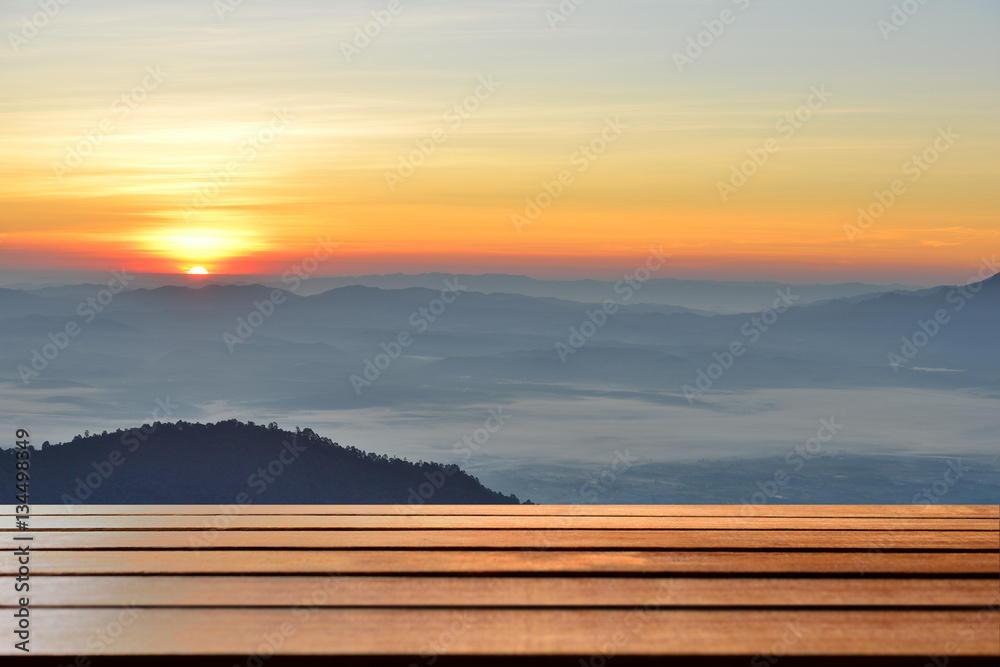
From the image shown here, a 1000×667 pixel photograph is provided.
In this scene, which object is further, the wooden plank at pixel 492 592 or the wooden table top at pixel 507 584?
the wooden plank at pixel 492 592

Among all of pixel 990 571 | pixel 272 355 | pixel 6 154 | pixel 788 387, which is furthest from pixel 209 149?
pixel 788 387

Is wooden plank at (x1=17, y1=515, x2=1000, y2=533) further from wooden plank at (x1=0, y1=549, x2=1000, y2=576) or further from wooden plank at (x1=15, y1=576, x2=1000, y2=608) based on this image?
wooden plank at (x1=15, y1=576, x2=1000, y2=608)

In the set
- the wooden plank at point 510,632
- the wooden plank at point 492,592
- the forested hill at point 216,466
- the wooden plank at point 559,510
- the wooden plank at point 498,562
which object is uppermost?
the wooden plank at point 510,632

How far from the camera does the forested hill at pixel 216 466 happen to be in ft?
26.3

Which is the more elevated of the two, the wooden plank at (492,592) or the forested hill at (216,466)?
the wooden plank at (492,592)

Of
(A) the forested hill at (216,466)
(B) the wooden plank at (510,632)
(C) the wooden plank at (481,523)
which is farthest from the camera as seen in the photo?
(A) the forested hill at (216,466)

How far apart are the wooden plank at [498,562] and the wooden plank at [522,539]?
5 cm

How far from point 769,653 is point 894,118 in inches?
221

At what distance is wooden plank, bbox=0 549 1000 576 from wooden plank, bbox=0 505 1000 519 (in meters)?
0.39

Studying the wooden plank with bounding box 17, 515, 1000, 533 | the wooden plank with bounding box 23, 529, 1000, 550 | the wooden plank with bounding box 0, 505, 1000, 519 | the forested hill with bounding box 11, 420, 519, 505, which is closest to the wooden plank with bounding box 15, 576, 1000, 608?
the wooden plank with bounding box 23, 529, 1000, 550

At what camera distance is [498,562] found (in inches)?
65.9

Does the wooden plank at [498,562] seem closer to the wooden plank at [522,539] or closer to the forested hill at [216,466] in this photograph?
the wooden plank at [522,539]

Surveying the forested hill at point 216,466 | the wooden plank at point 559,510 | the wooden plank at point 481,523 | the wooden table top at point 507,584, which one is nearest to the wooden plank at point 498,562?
the wooden table top at point 507,584

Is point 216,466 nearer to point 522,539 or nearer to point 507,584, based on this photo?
point 522,539
